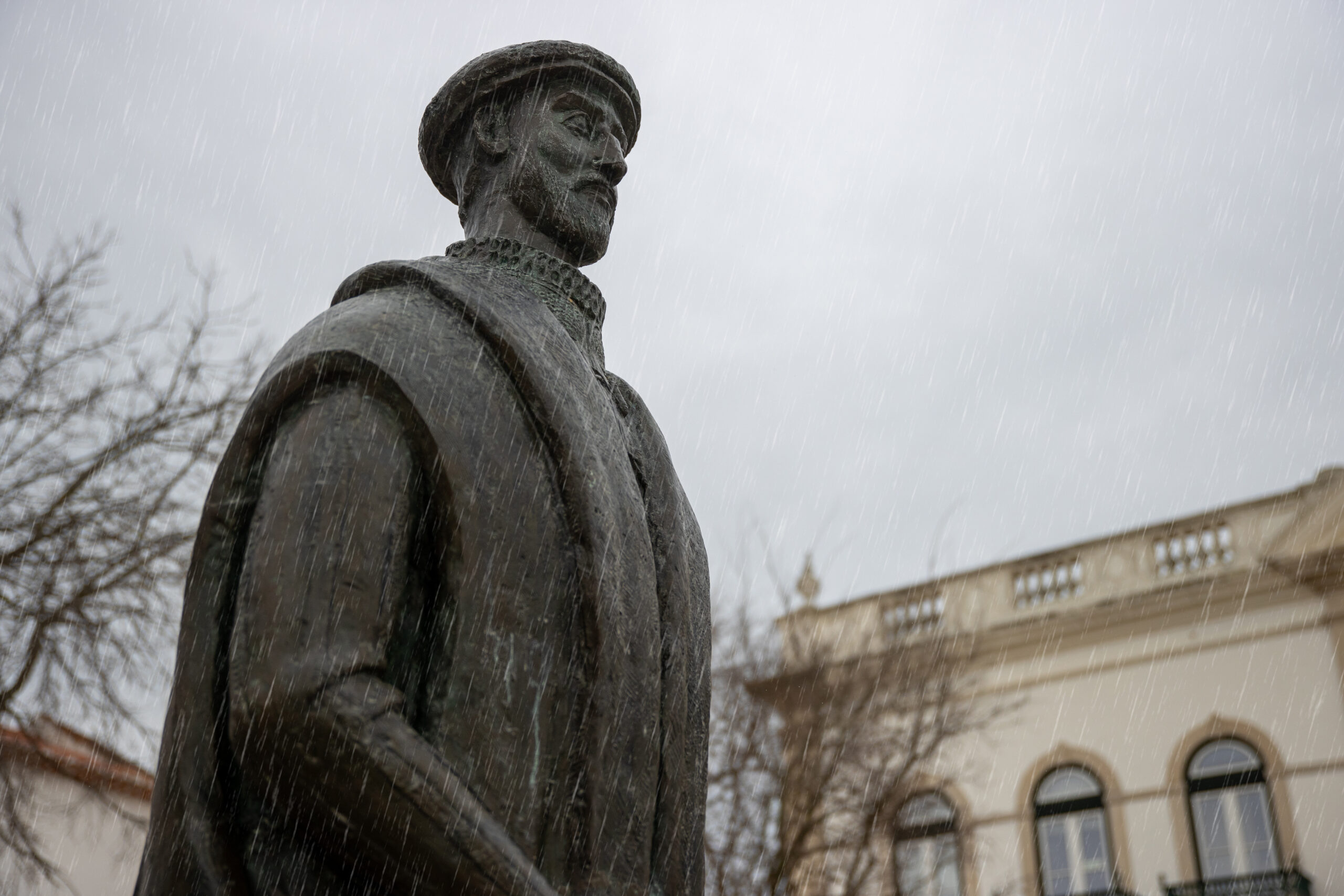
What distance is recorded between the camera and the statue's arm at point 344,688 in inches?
67.9

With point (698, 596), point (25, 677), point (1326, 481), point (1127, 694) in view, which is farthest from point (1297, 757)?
point (698, 596)

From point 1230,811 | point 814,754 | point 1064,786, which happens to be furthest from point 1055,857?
point 814,754

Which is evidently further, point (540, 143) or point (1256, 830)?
point (1256, 830)

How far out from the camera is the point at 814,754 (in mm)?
13258

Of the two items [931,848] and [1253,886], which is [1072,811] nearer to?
[931,848]

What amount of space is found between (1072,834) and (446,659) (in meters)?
17.5

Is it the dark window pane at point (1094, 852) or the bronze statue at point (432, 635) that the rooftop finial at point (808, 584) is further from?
the bronze statue at point (432, 635)

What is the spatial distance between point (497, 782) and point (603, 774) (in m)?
0.17

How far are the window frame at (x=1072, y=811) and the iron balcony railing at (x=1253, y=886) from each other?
101cm

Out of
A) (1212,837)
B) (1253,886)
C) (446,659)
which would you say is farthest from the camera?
(1212,837)

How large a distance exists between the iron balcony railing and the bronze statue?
15812 millimetres

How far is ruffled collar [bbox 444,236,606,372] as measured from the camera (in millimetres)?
2547

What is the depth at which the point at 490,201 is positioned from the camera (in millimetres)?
2740

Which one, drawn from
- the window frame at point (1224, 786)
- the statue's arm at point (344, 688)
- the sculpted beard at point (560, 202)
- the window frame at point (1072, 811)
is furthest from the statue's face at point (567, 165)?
the window frame at point (1072, 811)
